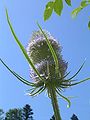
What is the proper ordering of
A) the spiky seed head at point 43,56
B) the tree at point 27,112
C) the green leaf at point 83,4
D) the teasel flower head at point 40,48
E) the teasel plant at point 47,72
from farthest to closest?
the tree at point 27,112 → the teasel flower head at point 40,48 → the spiky seed head at point 43,56 → the teasel plant at point 47,72 → the green leaf at point 83,4

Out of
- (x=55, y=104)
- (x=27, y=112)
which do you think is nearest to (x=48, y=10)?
(x=55, y=104)

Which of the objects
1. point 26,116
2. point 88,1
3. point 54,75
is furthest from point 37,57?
point 26,116

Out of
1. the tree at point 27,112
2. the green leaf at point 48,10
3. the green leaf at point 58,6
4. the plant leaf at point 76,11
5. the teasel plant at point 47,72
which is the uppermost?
the tree at point 27,112

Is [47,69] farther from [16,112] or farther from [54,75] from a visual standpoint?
[16,112]

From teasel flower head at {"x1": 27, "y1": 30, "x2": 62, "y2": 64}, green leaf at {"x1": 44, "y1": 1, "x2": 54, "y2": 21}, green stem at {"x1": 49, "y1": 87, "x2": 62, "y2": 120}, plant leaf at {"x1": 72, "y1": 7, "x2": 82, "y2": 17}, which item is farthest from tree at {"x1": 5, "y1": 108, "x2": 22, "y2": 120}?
green leaf at {"x1": 44, "y1": 1, "x2": 54, "y2": 21}

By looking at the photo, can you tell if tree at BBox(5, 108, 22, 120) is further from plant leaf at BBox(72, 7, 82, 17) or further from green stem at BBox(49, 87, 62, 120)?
plant leaf at BBox(72, 7, 82, 17)

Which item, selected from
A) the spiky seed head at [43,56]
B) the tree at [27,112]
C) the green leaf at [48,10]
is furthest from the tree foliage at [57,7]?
the tree at [27,112]

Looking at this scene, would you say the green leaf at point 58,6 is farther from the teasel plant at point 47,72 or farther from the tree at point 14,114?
the tree at point 14,114

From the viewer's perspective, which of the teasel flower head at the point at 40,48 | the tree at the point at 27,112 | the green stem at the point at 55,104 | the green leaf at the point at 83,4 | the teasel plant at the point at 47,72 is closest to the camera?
the green leaf at the point at 83,4
